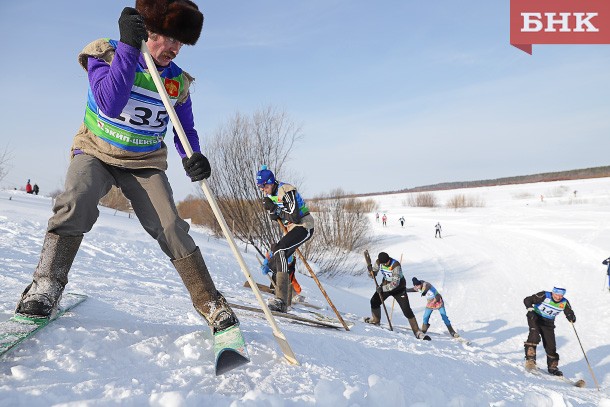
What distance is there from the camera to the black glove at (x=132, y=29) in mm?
1868

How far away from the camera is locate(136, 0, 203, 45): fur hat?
2074mm

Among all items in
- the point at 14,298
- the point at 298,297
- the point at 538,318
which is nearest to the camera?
the point at 14,298

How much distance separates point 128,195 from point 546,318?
838 centimetres

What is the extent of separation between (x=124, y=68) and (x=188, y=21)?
1.56 feet

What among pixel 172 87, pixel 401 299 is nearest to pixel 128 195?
pixel 172 87

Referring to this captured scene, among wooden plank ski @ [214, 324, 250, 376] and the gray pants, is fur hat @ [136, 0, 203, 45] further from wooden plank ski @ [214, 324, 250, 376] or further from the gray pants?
wooden plank ski @ [214, 324, 250, 376]

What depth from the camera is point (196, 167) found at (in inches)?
84.3

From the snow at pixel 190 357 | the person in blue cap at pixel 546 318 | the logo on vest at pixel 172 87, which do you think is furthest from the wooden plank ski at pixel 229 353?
the person in blue cap at pixel 546 318

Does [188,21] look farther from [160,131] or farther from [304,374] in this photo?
[304,374]

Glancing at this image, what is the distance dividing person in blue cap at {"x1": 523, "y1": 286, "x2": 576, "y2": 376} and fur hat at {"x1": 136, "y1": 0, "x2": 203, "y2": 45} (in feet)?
26.5

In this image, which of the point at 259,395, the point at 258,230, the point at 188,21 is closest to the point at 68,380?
the point at 259,395

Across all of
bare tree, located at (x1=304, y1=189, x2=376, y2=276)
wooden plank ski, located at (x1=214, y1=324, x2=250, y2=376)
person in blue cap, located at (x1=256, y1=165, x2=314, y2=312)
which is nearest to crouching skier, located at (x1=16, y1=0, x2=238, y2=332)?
wooden plank ski, located at (x1=214, y1=324, x2=250, y2=376)

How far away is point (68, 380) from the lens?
166cm

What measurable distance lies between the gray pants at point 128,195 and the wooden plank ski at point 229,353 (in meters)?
0.53
